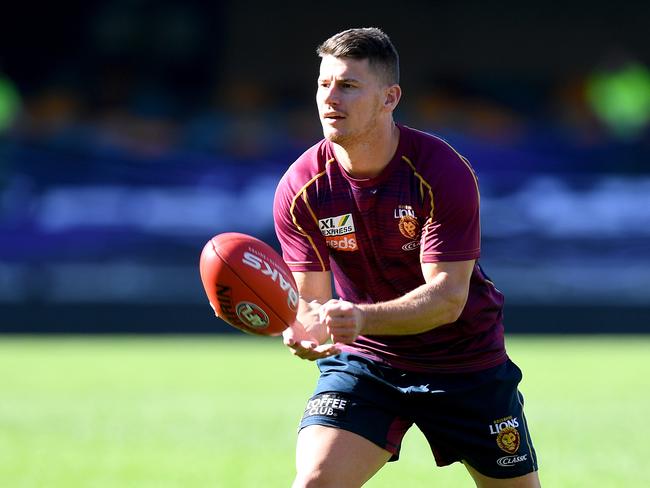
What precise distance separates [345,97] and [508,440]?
169cm

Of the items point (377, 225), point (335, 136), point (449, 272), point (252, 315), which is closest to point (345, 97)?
point (335, 136)

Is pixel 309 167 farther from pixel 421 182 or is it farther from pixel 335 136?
pixel 421 182

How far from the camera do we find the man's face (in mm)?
5699

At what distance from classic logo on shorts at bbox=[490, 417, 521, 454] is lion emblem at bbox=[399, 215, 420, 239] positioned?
92 centimetres

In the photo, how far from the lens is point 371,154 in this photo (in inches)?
232

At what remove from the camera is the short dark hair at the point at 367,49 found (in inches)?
225

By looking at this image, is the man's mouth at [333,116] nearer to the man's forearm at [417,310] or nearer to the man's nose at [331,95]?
the man's nose at [331,95]

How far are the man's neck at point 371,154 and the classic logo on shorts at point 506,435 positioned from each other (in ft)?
4.09

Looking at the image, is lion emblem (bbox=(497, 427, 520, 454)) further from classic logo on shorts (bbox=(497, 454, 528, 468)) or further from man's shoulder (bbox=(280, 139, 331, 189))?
man's shoulder (bbox=(280, 139, 331, 189))

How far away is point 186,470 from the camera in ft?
27.9

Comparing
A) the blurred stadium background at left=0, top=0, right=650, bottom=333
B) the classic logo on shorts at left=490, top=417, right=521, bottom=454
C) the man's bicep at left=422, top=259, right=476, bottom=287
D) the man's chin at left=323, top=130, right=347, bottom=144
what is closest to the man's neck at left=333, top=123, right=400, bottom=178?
the man's chin at left=323, top=130, right=347, bottom=144

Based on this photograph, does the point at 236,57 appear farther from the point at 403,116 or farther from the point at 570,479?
the point at 570,479

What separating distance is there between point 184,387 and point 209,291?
7.33 metres

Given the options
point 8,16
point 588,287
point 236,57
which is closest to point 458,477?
point 588,287
